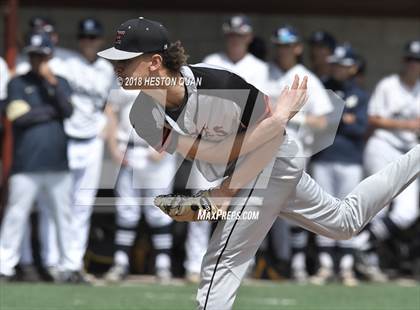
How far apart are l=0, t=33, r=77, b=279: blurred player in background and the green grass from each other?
20.2 inches

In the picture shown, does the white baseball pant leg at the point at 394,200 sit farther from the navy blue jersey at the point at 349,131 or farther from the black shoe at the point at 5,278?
the black shoe at the point at 5,278

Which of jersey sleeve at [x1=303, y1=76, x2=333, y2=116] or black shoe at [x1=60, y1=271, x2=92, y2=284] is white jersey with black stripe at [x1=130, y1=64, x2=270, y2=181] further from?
jersey sleeve at [x1=303, y1=76, x2=333, y2=116]

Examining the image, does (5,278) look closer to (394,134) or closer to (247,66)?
(247,66)

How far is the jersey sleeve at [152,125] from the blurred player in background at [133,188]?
4.59m

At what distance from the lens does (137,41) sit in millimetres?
5484

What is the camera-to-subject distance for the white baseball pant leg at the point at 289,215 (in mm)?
5594

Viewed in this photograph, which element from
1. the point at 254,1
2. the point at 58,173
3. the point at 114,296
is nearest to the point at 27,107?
the point at 58,173

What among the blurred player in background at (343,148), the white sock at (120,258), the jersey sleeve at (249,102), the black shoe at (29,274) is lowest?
the black shoe at (29,274)

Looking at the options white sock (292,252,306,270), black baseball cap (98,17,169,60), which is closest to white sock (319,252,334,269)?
white sock (292,252,306,270)

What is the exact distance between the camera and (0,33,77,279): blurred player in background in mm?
9883

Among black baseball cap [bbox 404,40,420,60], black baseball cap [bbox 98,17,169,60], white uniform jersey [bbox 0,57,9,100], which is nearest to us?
black baseball cap [bbox 98,17,169,60]

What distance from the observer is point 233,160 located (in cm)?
577

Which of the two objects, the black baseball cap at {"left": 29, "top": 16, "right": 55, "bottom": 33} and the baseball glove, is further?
the black baseball cap at {"left": 29, "top": 16, "right": 55, "bottom": 33}

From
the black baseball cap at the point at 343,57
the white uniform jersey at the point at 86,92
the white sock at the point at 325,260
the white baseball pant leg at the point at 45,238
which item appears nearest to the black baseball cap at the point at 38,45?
the white uniform jersey at the point at 86,92
